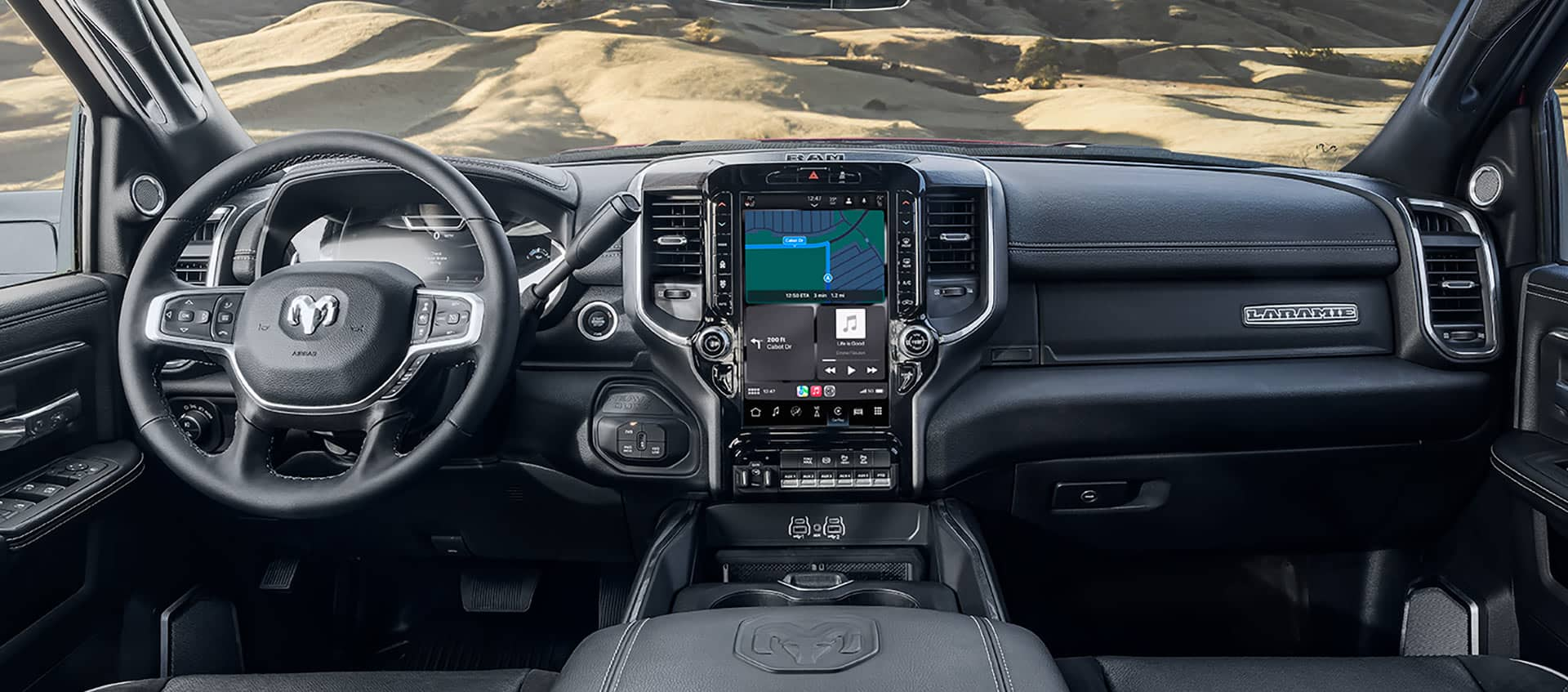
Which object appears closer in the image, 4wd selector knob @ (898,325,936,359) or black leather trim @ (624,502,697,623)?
black leather trim @ (624,502,697,623)

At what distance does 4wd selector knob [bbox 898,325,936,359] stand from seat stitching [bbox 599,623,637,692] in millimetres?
933

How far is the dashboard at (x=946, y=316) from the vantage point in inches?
87.9

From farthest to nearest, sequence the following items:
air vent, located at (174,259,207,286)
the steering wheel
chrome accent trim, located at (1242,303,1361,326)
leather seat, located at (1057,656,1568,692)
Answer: chrome accent trim, located at (1242,303,1361,326)
air vent, located at (174,259,207,286)
the steering wheel
leather seat, located at (1057,656,1568,692)

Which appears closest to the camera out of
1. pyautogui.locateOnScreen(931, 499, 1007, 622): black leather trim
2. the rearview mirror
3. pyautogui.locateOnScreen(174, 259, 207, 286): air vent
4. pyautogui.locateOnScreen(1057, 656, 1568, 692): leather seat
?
pyautogui.locateOnScreen(1057, 656, 1568, 692): leather seat

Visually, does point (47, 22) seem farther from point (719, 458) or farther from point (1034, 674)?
point (1034, 674)

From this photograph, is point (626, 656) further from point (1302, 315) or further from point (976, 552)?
point (1302, 315)

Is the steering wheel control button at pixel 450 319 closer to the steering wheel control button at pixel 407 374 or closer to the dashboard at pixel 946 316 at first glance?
the steering wheel control button at pixel 407 374

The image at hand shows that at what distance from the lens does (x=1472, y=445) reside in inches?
98.4

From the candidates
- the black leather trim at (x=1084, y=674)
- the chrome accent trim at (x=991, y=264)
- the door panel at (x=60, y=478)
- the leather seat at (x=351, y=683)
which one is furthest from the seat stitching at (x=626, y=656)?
the door panel at (x=60, y=478)

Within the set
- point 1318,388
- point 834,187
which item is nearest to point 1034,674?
point 834,187

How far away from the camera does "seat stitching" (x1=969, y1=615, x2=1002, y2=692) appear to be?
Answer: 1361mm

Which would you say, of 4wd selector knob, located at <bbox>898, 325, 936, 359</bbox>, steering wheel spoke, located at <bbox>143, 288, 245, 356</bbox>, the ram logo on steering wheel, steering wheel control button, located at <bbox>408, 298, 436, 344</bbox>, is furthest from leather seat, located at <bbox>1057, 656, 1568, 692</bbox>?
steering wheel spoke, located at <bbox>143, 288, 245, 356</bbox>

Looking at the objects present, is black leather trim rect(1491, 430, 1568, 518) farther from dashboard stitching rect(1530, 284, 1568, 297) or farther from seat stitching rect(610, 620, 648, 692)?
seat stitching rect(610, 620, 648, 692)

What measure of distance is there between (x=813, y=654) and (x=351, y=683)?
0.72m
